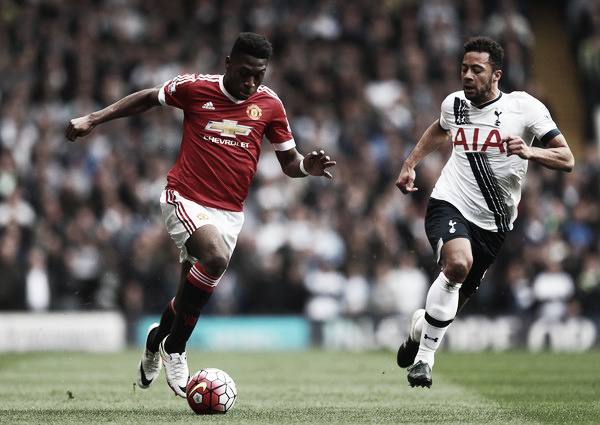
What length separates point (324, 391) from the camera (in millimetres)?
9008

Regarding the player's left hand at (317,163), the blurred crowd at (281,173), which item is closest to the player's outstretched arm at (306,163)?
the player's left hand at (317,163)

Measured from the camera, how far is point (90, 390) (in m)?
9.16

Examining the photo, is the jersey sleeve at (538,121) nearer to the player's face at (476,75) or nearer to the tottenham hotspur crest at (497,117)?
the tottenham hotspur crest at (497,117)

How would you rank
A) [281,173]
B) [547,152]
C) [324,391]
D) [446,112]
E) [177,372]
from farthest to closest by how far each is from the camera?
[281,173] → [324,391] → [446,112] → [177,372] → [547,152]

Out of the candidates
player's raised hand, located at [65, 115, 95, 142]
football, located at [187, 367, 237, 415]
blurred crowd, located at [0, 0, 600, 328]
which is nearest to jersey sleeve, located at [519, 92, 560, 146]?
football, located at [187, 367, 237, 415]

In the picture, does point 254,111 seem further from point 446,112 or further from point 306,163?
point 446,112

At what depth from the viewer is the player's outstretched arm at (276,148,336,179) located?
304 inches

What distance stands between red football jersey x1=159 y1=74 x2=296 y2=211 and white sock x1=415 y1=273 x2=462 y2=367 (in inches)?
66.2

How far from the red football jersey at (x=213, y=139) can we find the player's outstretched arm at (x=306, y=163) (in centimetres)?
39

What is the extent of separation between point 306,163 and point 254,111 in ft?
1.88

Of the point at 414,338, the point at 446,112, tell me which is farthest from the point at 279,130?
the point at 414,338

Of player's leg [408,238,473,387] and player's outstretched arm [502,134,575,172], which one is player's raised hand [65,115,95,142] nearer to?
player's leg [408,238,473,387]

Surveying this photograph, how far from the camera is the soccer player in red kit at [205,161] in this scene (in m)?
7.51

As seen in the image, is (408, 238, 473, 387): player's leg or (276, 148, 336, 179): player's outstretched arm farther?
(276, 148, 336, 179): player's outstretched arm
